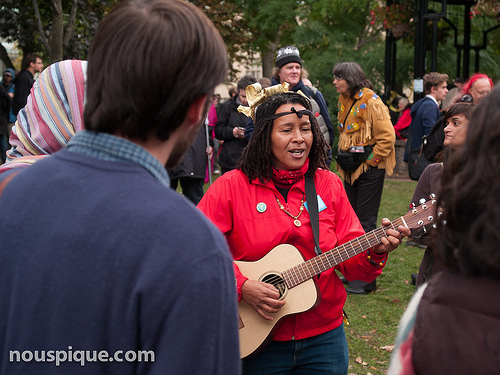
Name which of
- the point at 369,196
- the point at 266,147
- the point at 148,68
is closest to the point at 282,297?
the point at 266,147

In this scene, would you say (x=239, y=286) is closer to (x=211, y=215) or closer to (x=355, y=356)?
(x=211, y=215)

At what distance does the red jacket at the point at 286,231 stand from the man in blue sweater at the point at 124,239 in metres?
1.55

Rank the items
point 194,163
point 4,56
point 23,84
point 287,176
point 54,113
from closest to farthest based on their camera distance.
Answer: point 54,113 < point 287,176 < point 194,163 < point 23,84 < point 4,56

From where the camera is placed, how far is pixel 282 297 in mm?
2760

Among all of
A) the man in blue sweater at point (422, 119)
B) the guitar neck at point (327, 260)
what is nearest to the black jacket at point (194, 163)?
the man in blue sweater at point (422, 119)

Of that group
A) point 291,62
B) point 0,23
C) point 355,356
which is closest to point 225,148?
point 291,62

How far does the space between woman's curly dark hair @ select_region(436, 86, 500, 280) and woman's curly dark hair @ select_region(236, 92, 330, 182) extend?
1.73 meters

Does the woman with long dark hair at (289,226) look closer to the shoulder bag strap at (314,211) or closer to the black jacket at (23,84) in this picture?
the shoulder bag strap at (314,211)

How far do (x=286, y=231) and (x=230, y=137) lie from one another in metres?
5.20

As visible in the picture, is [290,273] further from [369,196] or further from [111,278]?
[369,196]

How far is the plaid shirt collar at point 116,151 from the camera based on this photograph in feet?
3.91

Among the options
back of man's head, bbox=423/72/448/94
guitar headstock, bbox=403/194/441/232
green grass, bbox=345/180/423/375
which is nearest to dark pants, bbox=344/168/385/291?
green grass, bbox=345/180/423/375

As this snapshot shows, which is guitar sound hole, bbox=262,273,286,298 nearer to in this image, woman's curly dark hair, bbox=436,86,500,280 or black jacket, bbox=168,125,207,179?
woman's curly dark hair, bbox=436,86,500,280
